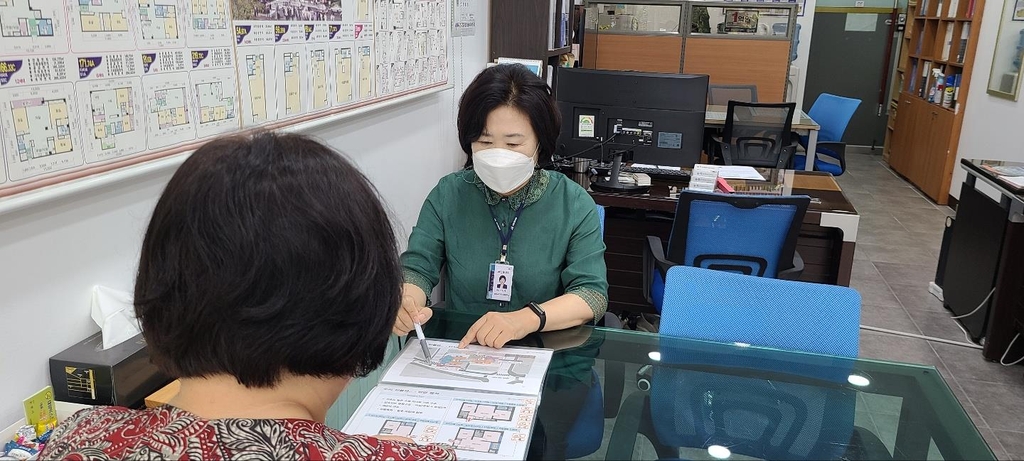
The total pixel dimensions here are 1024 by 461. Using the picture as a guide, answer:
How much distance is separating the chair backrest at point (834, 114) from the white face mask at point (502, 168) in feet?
16.1

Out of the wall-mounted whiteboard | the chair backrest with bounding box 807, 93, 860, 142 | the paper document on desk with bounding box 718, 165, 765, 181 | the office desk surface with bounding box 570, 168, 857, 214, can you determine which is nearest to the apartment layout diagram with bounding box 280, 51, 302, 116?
the wall-mounted whiteboard

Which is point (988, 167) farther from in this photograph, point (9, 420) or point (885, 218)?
point (9, 420)

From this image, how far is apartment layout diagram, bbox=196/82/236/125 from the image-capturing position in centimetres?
146

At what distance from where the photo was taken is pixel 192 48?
142 centimetres

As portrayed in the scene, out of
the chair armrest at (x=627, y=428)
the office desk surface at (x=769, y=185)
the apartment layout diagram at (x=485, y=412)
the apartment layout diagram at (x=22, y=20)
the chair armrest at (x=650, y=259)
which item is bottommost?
the chair armrest at (x=650, y=259)

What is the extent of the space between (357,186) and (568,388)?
0.70 metres

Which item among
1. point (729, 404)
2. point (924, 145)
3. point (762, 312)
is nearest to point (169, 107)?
point (729, 404)

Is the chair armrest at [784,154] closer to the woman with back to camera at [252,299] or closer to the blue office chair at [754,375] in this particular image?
the blue office chair at [754,375]

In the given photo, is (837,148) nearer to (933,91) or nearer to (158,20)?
(933,91)

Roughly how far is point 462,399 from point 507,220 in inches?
27.5

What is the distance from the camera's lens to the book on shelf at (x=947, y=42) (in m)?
6.19

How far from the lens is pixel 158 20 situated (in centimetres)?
132

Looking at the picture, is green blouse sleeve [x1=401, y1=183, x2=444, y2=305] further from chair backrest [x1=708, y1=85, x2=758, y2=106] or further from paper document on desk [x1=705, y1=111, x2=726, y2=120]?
chair backrest [x1=708, y1=85, x2=758, y2=106]

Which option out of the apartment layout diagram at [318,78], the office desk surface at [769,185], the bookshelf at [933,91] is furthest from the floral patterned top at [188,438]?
the bookshelf at [933,91]
